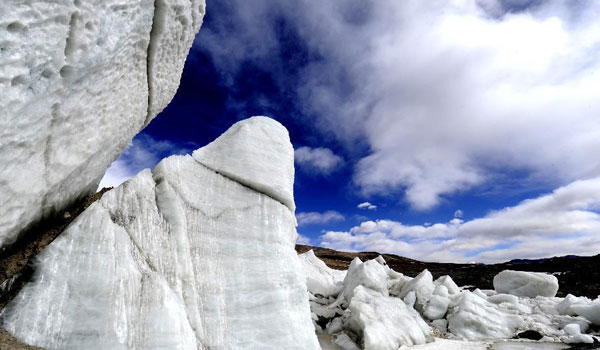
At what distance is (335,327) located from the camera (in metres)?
7.62

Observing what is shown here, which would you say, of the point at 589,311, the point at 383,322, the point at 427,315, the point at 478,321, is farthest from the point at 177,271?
the point at 589,311

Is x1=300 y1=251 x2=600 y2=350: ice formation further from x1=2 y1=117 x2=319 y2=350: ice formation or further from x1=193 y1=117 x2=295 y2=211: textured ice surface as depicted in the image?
x1=193 y1=117 x2=295 y2=211: textured ice surface

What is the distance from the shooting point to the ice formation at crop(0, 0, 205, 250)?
9.34 feet

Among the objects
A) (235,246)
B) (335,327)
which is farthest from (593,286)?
(235,246)

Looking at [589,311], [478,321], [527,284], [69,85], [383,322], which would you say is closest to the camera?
[69,85]

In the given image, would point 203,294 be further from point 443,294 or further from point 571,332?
point 571,332

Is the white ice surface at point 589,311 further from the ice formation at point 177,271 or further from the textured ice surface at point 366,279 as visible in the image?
the ice formation at point 177,271

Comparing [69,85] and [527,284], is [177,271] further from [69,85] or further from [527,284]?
[527,284]

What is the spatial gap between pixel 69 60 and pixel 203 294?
282 centimetres

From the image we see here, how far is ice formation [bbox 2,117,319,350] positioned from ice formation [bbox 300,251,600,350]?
313 centimetres

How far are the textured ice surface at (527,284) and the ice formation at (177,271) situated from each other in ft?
33.9

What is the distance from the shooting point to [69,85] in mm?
3375

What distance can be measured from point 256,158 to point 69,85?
101 inches

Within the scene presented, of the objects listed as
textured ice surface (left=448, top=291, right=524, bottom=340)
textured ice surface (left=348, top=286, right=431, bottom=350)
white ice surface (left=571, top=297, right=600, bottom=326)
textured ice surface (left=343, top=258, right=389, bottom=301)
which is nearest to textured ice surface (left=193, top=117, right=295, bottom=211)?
textured ice surface (left=348, top=286, right=431, bottom=350)
